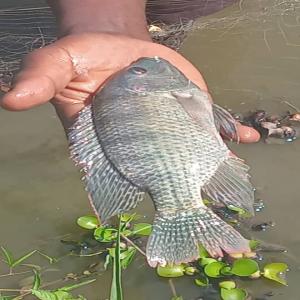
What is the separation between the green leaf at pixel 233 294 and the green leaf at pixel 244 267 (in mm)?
64

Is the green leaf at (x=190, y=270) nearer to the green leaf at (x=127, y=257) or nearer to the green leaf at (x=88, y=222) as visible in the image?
the green leaf at (x=127, y=257)

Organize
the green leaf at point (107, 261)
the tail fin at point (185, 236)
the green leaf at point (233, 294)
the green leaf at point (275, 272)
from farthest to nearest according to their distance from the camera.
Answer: the green leaf at point (107, 261) < the green leaf at point (275, 272) < the green leaf at point (233, 294) < the tail fin at point (185, 236)

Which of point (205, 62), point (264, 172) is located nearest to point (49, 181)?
point (264, 172)

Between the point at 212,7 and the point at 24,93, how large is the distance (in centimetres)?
236

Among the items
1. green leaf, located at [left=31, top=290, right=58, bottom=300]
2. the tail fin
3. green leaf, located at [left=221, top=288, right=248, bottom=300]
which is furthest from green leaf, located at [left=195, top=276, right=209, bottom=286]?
the tail fin

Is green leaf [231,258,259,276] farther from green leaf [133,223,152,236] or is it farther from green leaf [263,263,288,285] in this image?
green leaf [133,223,152,236]

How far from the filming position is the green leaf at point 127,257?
2.91 m

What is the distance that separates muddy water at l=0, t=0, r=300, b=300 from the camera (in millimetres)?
→ 3141

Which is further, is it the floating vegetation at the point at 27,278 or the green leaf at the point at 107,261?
the green leaf at the point at 107,261

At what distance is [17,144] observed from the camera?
3.89 m

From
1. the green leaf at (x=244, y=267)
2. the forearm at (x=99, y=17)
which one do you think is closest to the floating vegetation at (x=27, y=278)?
the green leaf at (x=244, y=267)

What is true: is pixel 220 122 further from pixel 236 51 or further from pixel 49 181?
pixel 236 51

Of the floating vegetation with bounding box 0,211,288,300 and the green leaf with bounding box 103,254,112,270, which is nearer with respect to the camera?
the floating vegetation with bounding box 0,211,288,300

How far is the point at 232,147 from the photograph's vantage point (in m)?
3.78
